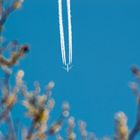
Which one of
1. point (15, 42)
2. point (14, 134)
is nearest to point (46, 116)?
point (14, 134)

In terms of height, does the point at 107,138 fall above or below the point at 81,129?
below

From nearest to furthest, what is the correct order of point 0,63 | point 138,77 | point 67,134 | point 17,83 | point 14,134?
1. point 138,77
2. point 14,134
3. point 0,63
4. point 17,83
5. point 67,134

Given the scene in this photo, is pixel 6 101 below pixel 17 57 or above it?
below

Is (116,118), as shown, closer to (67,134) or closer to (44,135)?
(44,135)

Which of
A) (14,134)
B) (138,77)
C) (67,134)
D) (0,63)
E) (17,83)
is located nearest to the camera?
(138,77)

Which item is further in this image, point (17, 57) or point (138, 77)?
point (17, 57)

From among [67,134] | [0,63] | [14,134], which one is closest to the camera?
[14,134]

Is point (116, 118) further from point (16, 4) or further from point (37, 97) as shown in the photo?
point (16, 4)

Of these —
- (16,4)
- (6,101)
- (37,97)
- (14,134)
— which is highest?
(16,4)

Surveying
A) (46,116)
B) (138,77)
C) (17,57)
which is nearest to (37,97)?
(46,116)
